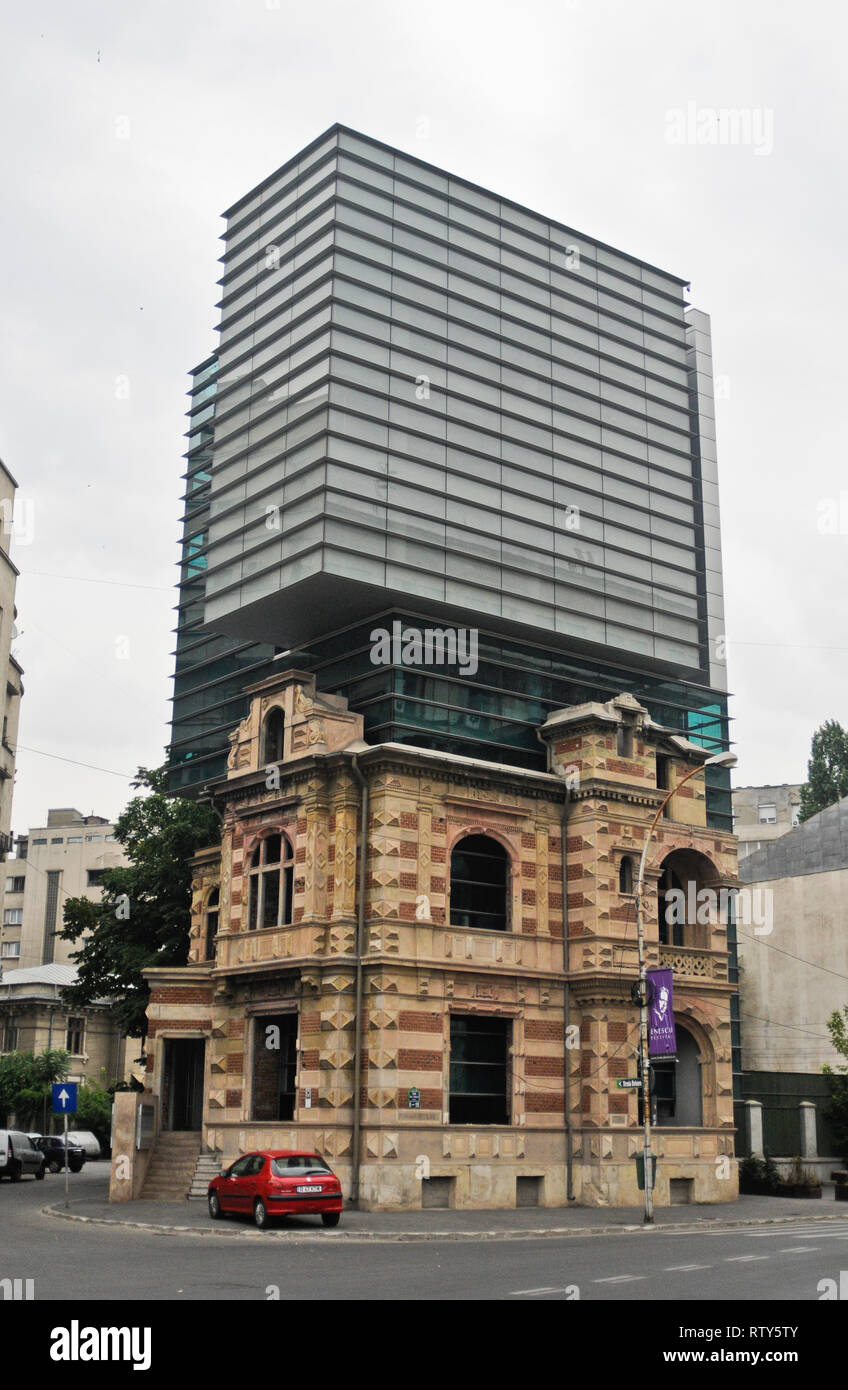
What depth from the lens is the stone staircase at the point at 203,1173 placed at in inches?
1442

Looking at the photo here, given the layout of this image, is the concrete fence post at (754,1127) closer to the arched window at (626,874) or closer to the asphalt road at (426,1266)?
the arched window at (626,874)

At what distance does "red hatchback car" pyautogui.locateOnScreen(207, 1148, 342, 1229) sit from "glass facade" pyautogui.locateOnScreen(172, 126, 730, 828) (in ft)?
44.1

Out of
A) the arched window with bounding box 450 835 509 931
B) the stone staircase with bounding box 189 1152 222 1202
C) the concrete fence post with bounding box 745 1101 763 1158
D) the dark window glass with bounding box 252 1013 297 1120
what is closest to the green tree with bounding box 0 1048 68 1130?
the stone staircase with bounding box 189 1152 222 1202

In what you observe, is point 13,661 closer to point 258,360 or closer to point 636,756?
point 258,360

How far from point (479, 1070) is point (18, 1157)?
2020cm

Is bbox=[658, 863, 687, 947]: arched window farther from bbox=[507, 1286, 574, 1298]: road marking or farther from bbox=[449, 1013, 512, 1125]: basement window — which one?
bbox=[507, 1286, 574, 1298]: road marking

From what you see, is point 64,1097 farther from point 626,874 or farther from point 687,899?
point 687,899

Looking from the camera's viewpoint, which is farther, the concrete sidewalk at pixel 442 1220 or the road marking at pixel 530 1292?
the concrete sidewalk at pixel 442 1220

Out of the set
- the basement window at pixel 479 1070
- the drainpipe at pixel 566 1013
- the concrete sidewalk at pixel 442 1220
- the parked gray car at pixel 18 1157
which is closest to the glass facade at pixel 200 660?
the drainpipe at pixel 566 1013

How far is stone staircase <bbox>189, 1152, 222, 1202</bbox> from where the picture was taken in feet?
120

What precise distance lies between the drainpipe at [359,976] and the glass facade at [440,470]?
7.90 ft

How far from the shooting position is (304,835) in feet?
125

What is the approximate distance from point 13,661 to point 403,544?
23338mm

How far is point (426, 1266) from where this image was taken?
21250 mm
